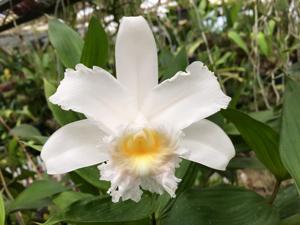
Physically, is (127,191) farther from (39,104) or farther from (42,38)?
(42,38)

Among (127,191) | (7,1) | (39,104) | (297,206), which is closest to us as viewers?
(127,191)

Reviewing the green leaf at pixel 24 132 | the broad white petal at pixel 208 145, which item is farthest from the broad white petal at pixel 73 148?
the green leaf at pixel 24 132

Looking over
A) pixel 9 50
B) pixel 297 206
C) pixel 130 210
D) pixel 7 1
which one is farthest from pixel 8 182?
pixel 9 50

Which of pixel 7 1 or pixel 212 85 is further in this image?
pixel 7 1

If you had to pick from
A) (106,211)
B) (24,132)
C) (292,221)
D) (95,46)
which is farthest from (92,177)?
(24,132)

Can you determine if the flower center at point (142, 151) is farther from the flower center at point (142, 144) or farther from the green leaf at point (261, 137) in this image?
the green leaf at point (261, 137)

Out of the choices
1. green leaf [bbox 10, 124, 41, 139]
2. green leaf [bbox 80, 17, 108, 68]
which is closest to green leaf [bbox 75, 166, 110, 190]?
green leaf [bbox 80, 17, 108, 68]

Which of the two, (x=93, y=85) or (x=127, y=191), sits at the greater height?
(x=93, y=85)
